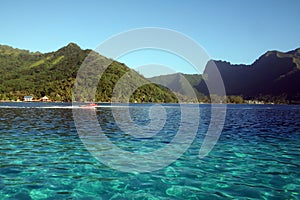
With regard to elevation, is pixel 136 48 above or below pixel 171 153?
above

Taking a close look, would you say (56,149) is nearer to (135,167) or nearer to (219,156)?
(135,167)

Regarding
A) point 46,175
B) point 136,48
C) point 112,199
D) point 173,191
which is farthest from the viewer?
point 136,48

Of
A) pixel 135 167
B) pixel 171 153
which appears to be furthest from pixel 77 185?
pixel 171 153

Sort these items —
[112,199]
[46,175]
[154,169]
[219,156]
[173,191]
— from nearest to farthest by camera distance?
[112,199] < [173,191] < [46,175] < [154,169] < [219,156]

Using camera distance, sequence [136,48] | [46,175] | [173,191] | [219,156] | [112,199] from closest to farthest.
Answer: [112,199] < [173,191] < [46,175] < [219,156] < [136,48]

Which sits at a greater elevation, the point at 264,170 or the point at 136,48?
the point at 136,48

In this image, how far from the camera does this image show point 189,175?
48.3 ft

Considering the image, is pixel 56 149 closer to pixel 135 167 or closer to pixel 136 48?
pixel 135 167

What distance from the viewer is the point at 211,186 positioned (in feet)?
42.2

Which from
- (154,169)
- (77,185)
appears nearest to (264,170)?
(154,169)

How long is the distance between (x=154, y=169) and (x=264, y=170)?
670 cm

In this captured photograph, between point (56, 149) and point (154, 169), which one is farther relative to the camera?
point (56, 149)

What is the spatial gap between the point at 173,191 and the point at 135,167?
4564 mm

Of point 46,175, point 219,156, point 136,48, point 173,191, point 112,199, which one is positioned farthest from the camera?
point 136,48
